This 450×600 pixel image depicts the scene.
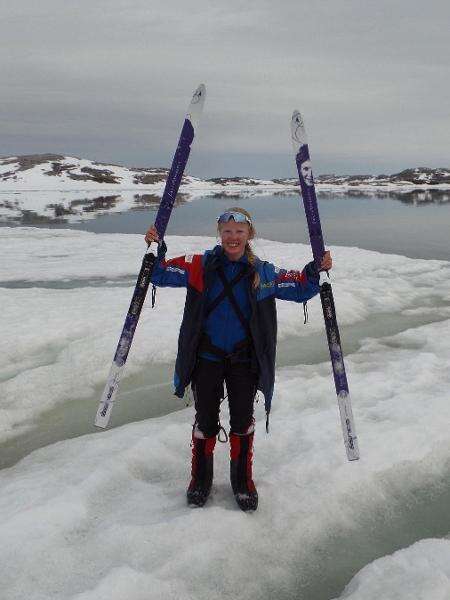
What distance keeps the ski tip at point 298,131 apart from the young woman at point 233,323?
1.42m

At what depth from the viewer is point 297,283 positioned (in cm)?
418

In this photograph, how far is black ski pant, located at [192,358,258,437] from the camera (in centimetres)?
417

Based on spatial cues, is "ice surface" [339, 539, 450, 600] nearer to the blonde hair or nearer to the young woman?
the young woman

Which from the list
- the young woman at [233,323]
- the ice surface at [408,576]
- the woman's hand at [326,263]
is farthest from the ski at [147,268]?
the ice surface at [408,576]

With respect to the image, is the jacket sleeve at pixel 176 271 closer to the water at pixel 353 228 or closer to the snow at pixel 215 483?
the snow at pixel 215 483

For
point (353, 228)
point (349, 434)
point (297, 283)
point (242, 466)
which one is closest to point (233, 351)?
point (297, 283)

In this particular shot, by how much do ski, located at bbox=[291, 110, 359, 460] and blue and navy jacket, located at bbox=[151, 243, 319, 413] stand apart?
460 millimetres

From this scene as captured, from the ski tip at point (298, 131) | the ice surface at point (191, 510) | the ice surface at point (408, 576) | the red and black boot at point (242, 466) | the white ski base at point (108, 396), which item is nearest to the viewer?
the ice surface at point (408, 576)

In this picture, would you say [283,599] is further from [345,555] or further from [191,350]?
[191,350]

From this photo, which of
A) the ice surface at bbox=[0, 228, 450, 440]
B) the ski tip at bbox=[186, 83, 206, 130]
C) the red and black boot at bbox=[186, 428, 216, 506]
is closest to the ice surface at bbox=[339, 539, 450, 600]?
the red and black boot at bbox=[186, 428, 216, 506]

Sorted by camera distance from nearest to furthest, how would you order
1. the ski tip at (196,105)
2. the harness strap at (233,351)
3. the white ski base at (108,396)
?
the harness strap at (233,351) → the white ski base at (108,396) → the ski tip at (196,105)

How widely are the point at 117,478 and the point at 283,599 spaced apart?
1.99 metres

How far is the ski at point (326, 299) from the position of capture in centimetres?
466

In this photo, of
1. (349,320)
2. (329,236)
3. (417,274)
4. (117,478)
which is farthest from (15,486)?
(329,236)
